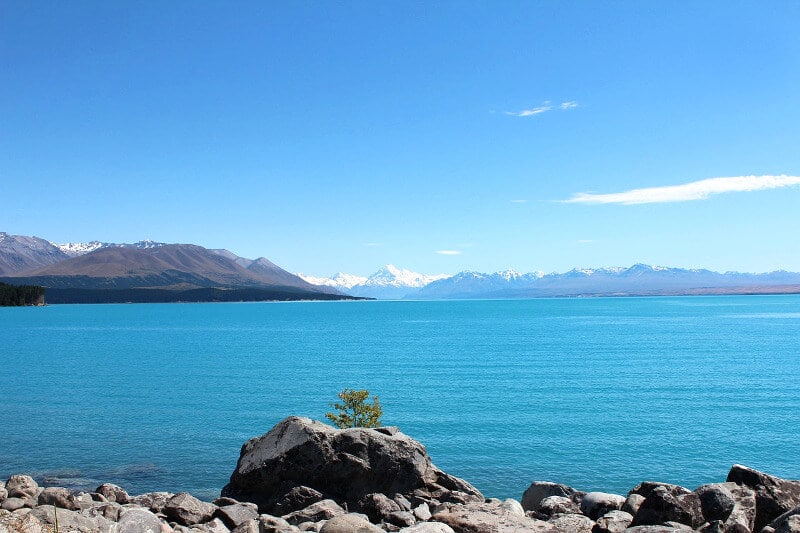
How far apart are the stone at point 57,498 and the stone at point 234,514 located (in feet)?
16.2

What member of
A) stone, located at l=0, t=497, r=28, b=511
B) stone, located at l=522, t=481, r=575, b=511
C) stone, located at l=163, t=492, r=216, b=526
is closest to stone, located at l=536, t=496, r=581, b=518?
stone, located at l=522, t=481, r=575, b=511

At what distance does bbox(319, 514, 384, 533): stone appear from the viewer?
643 inches

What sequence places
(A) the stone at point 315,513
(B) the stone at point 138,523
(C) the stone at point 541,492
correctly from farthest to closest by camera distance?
(C) the stone at point 541,492, (A) the stone at point 315,513, (B) the stone at point 138,523

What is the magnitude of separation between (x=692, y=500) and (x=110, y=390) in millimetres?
62397

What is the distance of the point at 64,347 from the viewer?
387 ft

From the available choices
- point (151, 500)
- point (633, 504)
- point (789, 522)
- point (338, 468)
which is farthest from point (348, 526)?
point (789, 522)

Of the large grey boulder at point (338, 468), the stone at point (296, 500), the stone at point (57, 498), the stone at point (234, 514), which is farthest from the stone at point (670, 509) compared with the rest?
the stone at point (57, 498)

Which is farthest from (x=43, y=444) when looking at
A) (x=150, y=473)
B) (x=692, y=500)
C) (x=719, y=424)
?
(x=719, y=424)

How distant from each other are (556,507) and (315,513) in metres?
7.95

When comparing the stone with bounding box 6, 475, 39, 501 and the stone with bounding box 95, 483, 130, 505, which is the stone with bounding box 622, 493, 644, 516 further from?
the stone with bounding box 6, 475, 39, 501

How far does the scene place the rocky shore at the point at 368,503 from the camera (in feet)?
53.3

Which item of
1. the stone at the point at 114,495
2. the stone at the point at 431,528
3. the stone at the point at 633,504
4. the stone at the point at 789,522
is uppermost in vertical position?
the stone at the point at 789,522

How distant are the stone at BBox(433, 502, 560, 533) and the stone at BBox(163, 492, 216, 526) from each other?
24.2 ft

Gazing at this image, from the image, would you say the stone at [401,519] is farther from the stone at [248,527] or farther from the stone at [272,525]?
the stone at [248,527]
